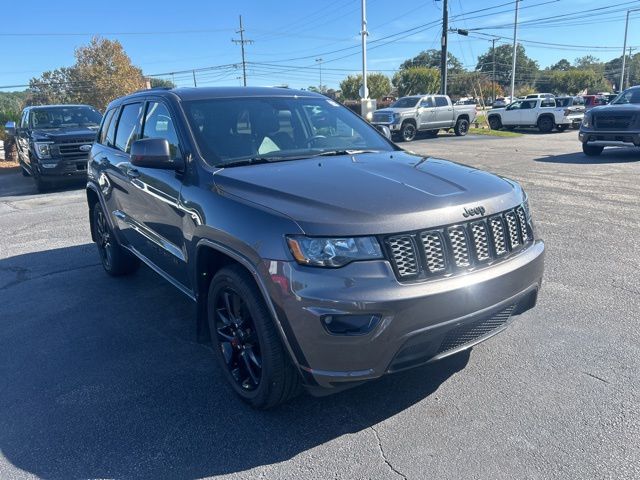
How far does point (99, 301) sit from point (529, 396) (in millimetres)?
3831

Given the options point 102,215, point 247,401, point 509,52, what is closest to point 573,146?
point 102,215

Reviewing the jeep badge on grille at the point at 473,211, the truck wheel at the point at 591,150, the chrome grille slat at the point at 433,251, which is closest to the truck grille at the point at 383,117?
the truck wheel at the point at 591,150

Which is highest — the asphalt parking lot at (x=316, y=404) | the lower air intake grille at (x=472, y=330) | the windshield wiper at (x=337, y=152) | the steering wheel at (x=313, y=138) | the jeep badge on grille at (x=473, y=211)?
the steering wheel at (x=313, y=138)

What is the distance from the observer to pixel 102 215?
18.1 ft

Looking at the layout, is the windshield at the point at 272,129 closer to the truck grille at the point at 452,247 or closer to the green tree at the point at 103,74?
the truck grille at the point at 452,247

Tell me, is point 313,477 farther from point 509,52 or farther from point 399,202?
point 509,52

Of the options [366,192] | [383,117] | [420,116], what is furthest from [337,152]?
[420,116]

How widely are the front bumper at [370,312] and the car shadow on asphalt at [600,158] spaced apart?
12.3 metres

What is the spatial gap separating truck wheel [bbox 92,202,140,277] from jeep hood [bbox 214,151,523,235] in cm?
259

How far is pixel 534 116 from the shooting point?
86.9ft

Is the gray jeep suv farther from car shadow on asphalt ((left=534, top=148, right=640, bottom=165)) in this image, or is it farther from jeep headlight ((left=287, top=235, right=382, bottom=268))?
car shadow on asphalt ((left=534, top=148, right=640, bottom=165))

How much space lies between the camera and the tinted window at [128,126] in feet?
14.6

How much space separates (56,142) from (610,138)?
1335 centimetres

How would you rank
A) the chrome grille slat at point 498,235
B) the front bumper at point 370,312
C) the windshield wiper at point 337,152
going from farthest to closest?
the windshield wiper at point 337,152
the chrome grille slat at point 498,235
the front bumper at point 370,312
